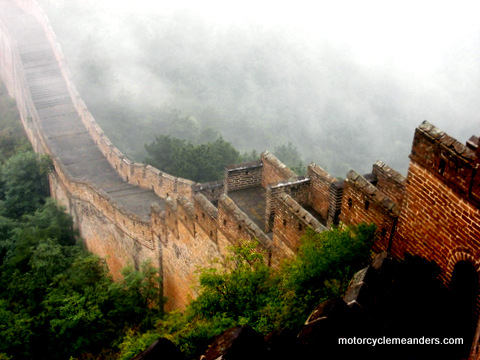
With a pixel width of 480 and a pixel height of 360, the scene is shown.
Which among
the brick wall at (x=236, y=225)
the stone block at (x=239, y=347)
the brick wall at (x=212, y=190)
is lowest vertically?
the stone block at (x=239, y=347)

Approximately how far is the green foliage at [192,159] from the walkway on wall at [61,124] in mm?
4485

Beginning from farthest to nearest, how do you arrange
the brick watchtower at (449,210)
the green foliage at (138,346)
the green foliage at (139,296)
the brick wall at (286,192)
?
the green foliage at (139,296) < the brick wall at (286,192) < the green foliage at (138,346) < the brick watchtower at (449,210)

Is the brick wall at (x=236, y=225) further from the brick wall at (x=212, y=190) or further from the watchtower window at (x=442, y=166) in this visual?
the watchtower window at (x=442, y=166)

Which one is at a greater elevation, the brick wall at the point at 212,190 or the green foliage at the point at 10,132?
the green foliage at the point at 10,132

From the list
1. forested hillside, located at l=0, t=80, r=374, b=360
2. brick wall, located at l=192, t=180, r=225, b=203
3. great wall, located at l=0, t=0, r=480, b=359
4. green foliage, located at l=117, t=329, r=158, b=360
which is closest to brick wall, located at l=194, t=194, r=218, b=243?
great wall, located at l=0, t=0, r=480, b=359

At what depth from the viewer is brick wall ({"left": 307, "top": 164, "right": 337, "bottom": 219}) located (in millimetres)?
12898

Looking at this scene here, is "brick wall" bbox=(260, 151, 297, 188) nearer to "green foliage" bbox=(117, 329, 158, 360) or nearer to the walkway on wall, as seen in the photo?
the walkway on wall

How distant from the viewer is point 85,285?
680 inches

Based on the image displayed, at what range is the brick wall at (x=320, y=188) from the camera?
12.9 m

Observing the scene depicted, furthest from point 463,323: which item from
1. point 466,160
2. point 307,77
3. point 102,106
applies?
point 307,77

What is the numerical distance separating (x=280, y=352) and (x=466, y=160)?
3353 millimetres

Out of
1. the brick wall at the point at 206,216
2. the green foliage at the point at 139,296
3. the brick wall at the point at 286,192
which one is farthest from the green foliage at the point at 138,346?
the green foliage at the point at 139,296

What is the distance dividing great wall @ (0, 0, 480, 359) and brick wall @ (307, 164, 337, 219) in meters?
0.02

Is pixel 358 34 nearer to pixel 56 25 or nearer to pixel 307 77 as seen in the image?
pixel 307 77
